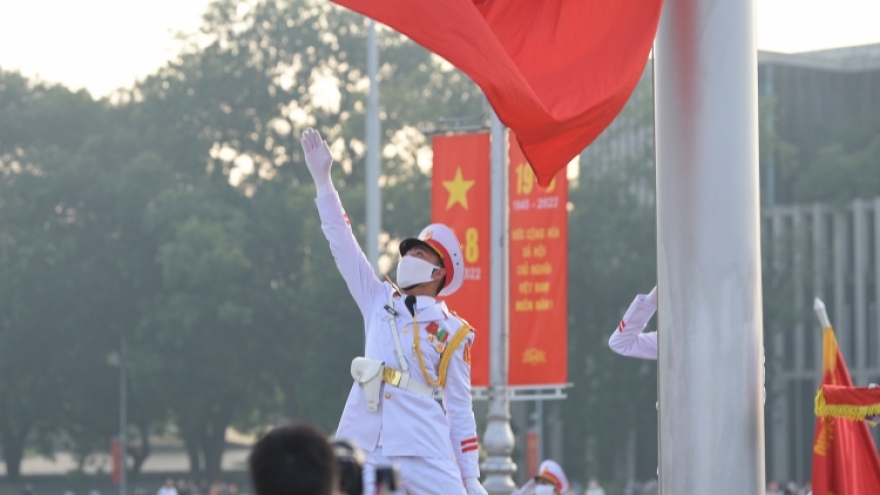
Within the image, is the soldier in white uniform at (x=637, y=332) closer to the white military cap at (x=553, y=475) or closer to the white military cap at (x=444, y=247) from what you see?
the white military cap at (x=444, y=247)

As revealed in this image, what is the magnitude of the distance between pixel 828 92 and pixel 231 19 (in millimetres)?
22954

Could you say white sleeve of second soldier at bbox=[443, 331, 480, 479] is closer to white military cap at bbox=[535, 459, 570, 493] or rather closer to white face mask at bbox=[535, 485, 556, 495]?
white face mask at bbox=[535, 485, 556, 495]

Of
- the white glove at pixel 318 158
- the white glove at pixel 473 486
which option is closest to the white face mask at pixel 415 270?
the white glove at pixel 318 158

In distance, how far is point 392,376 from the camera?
22.9ft

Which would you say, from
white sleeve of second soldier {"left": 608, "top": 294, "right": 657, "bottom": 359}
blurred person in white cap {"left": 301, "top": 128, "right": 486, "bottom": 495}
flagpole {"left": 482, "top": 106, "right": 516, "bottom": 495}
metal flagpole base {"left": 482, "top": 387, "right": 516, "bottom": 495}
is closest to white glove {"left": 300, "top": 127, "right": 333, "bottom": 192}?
blurred person in white cap {"left": 301, "top": 128, "right": 486, "bottom": 495}

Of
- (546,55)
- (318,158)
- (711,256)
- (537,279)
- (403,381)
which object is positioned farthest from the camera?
(537,279)

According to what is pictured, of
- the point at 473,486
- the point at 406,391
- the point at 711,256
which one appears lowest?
the point at 473,486

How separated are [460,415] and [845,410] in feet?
5.96

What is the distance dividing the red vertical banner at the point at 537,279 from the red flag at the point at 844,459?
26.4ft

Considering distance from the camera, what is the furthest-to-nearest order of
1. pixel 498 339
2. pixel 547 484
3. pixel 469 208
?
pixel 469 208 < pixel 498 339 < pixel 547 484

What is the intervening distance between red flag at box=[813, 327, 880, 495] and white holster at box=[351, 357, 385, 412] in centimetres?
207

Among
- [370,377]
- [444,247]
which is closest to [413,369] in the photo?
[370,377]

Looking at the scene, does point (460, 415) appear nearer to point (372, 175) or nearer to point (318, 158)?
point (318, 158)

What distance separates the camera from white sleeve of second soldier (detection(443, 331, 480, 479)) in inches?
277
